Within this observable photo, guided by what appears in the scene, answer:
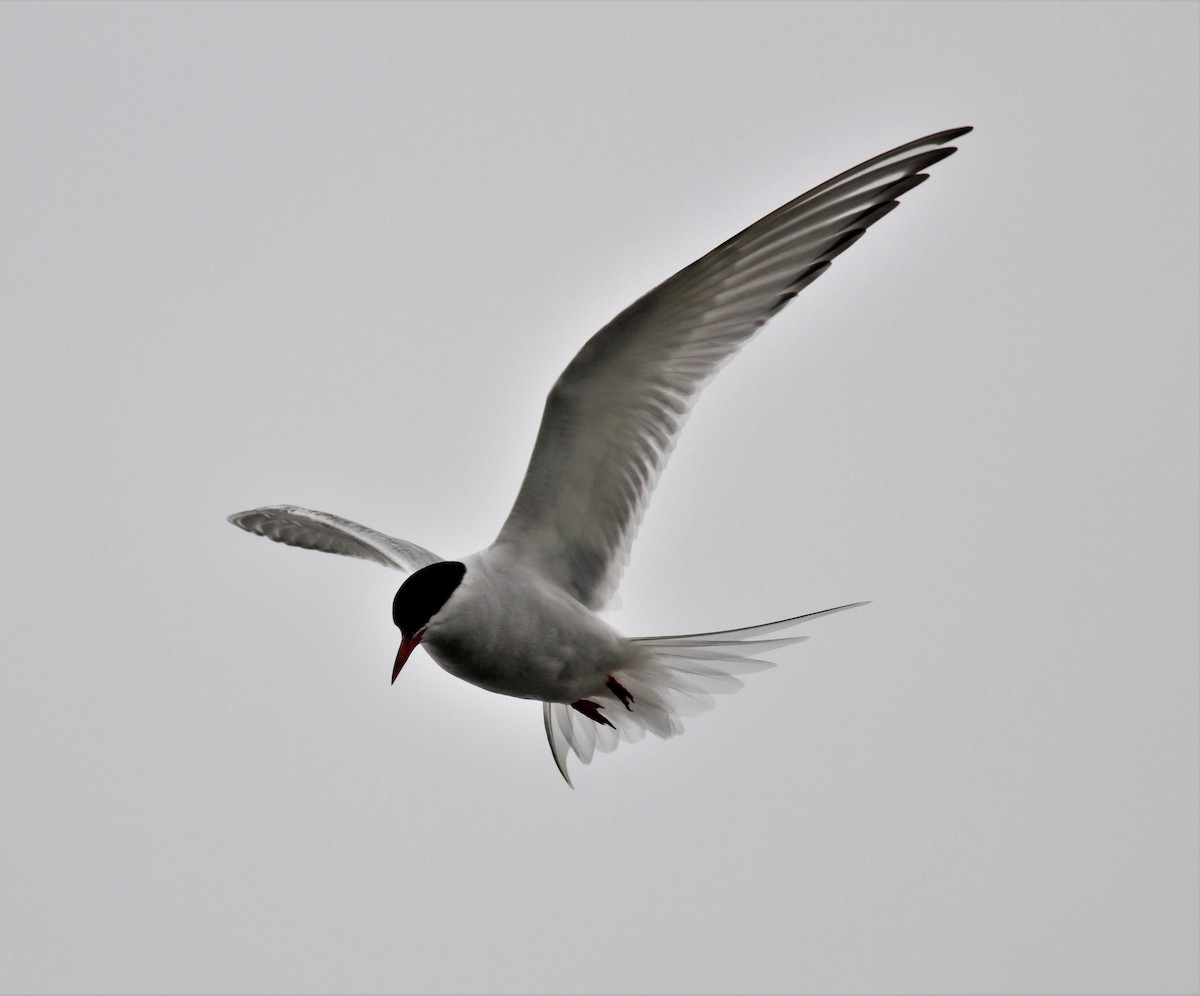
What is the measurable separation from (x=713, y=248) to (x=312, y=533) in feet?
9.94

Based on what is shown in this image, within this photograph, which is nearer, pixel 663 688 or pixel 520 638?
pixel 520 638

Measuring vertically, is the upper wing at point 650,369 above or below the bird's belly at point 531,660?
above

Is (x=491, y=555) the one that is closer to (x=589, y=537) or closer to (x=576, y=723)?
(x=589, y=537)

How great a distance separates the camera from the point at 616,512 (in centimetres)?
621

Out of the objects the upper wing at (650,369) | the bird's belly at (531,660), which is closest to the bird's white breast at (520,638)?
the bird's belly at (531,660)

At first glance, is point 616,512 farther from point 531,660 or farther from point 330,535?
point 330,535

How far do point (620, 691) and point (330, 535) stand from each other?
1.75 metres

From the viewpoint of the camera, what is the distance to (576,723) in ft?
22.9

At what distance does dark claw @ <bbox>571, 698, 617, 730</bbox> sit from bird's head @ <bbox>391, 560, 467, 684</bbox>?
1.23m

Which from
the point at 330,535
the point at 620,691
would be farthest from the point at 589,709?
the point at 330,535

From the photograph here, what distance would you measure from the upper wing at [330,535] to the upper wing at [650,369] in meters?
0.47

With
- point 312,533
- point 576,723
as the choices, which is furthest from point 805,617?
point 312,533

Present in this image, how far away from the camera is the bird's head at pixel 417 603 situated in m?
5.38

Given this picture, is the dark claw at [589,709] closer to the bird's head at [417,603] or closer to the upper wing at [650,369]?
the upper wing at [650,369]
